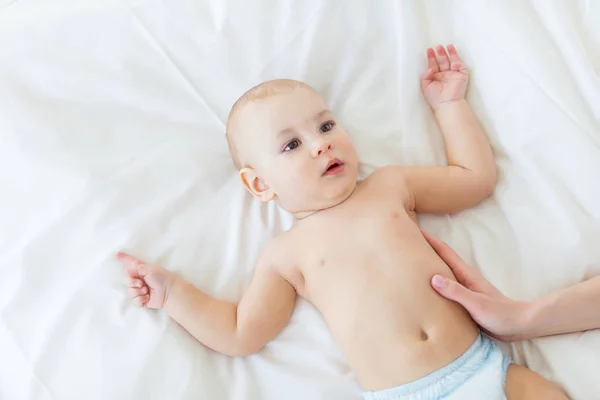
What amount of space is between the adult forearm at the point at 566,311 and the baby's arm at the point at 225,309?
44cm

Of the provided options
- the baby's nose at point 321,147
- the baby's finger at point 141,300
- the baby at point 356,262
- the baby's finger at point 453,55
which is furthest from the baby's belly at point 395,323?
the baby's finger at point 453,55

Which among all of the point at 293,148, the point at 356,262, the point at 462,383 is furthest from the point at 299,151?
the point at 462,383

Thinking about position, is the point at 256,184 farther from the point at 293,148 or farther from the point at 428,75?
the point at 428,75

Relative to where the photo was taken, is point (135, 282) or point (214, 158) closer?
point (135, 282)

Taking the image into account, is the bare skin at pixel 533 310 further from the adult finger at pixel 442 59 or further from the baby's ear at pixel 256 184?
the adult finger at pixel 442 59

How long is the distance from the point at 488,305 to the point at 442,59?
1.79ft

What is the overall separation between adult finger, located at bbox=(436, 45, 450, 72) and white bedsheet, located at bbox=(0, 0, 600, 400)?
4 cm

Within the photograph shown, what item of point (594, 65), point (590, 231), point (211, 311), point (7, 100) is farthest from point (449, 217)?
point (7, 100)

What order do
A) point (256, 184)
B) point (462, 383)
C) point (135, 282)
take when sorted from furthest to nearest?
point (256, 184)
point (135, 282)
point (462, 383)

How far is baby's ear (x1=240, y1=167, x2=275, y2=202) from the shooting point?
131cm

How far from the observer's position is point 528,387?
111 centimetres

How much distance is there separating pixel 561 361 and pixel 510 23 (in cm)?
66

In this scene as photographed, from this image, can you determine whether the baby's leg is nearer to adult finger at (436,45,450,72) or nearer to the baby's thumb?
the baby's thumb

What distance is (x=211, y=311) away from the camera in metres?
1.23
